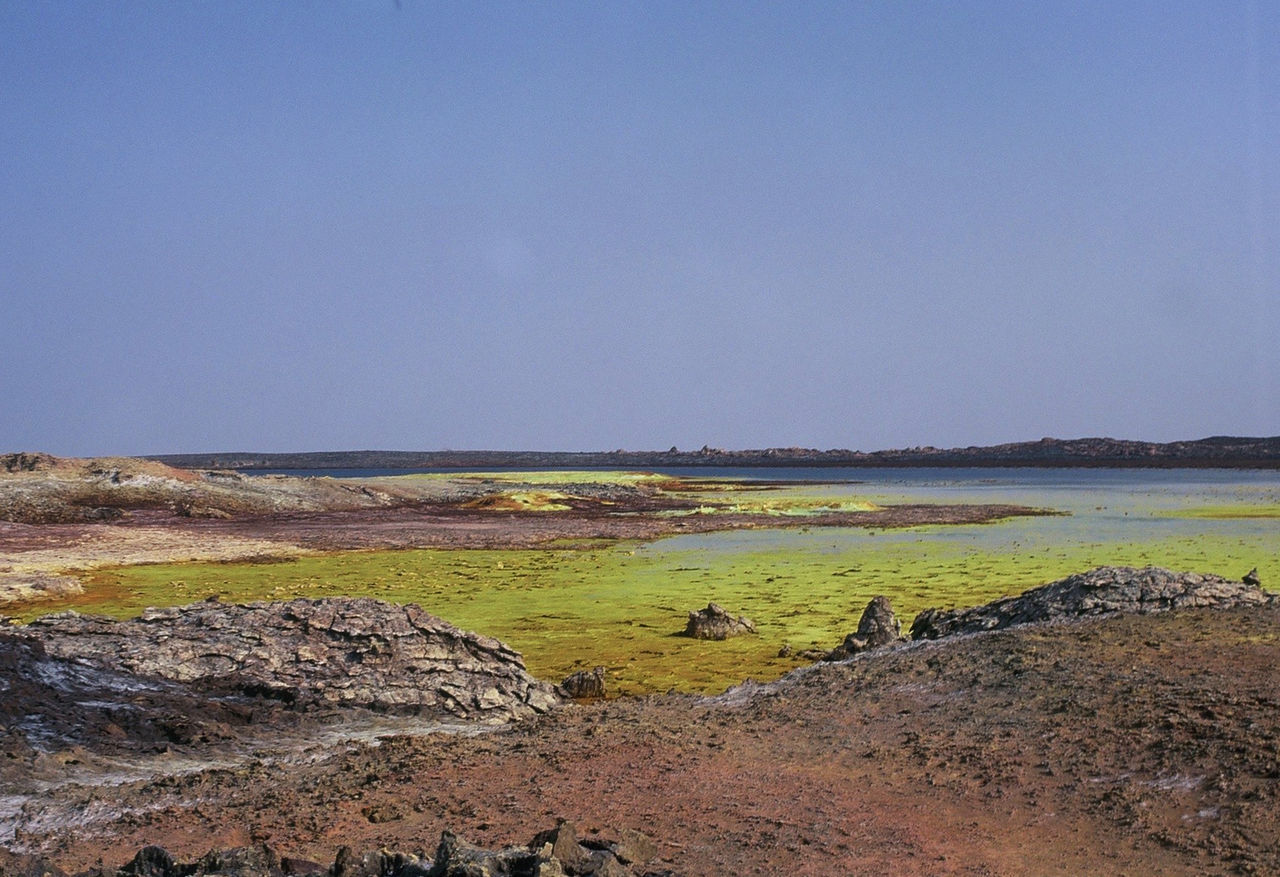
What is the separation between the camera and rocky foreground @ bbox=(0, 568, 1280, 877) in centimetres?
659

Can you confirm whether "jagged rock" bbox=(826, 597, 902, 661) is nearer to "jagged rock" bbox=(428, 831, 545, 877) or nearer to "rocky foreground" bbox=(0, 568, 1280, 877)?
"rocky foreground" bbox=(0, 568, 1280, 877)

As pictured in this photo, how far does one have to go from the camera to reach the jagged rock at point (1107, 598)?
12.1 meters

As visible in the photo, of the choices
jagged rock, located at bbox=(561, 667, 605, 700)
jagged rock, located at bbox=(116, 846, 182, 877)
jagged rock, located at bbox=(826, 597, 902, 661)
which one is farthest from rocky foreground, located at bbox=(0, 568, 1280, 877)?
jagged rock, located at bbox=(826, 597, 902, 661)

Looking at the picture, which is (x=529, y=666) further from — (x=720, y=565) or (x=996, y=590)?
(x=720, y=565)

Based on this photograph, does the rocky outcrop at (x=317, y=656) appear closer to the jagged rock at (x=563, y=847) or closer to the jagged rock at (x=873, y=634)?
the jagged rock at (x=873, y=634)

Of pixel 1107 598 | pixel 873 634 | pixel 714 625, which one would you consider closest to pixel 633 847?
pixel 873 634

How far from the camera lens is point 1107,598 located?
40.5 ft

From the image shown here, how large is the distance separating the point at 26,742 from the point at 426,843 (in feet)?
13.9

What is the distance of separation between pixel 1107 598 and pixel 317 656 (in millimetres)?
9187

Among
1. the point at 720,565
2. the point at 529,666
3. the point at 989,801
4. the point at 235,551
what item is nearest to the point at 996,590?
the point at 720,565

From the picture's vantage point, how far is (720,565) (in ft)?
90.7

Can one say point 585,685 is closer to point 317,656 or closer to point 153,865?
point 317,656

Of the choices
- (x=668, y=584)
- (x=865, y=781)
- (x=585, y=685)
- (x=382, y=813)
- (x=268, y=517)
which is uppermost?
(x=865, y=781)

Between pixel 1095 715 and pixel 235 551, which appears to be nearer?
pixel 1095 715
